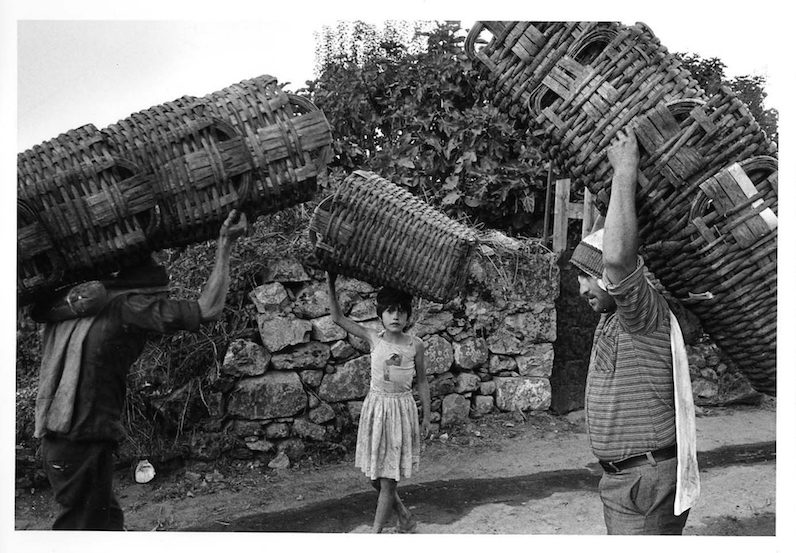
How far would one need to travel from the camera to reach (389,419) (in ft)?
10.6

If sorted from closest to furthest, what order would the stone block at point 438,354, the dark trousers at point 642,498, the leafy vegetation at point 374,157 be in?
the dark trousers at point 642,498 → the leafy vegetation at point 374,157 → the stone block at point 438,354

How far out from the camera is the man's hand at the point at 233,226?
8.16 ft

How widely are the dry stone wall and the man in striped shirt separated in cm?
220

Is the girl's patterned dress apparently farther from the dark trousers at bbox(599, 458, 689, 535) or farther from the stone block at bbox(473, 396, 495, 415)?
the stone block at bbox(473, 396, 495, 415)

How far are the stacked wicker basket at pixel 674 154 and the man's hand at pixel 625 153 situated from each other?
34 mm

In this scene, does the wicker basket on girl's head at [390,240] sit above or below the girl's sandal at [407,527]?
above

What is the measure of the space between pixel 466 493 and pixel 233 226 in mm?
2409

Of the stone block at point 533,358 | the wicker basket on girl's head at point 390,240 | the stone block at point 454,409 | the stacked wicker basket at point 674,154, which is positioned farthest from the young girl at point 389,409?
the stone block at point 533,358

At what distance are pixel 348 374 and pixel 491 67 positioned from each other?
8.16ft

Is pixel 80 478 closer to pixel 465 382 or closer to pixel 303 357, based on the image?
pixel 303 357

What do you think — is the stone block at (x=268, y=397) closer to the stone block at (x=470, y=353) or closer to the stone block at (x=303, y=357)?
the stone block at (x=303, y=357)

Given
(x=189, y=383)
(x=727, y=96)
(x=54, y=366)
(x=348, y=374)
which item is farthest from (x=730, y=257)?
(x=189, y=383)

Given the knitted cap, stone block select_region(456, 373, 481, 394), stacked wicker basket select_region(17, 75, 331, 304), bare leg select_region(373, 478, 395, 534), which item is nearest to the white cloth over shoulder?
the knitted cap
